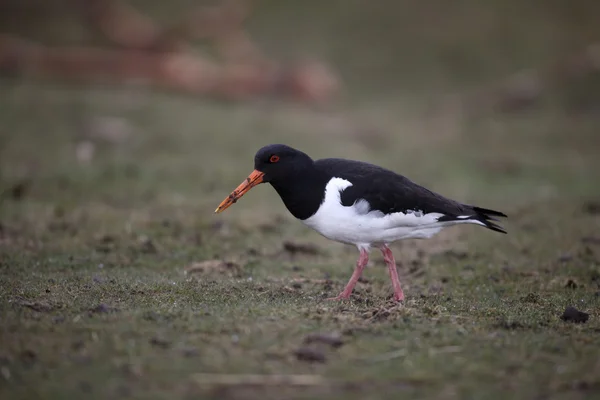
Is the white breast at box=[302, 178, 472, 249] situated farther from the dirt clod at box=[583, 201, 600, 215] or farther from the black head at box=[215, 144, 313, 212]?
the dirt clod at box=[583, 201, 600, 215]

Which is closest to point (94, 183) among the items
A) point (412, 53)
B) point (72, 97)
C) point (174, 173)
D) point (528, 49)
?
point (174, 173)

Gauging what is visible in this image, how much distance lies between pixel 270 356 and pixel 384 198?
2.40m

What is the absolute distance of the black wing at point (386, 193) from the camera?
7.54 m

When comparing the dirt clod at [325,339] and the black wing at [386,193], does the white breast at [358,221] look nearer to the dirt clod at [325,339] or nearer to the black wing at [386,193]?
the black wing at [386,193]

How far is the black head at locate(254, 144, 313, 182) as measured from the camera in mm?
7645

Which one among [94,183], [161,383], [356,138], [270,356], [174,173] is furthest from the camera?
[356,138]

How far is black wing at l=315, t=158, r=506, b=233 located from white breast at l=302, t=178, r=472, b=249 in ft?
0.17

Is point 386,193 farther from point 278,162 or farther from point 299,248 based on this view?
point 299,248

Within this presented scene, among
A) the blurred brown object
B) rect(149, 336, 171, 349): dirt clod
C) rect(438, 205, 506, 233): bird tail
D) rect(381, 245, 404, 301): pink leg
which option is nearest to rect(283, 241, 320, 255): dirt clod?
rect(381, 245, 404, 301): pink leg

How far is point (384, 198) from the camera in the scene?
7574 mm

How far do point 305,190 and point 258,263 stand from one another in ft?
7.62

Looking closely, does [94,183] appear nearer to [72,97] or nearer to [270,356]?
[72,97]

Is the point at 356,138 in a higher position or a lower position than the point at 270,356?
higher

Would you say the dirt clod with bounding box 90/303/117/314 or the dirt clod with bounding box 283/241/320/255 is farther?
the dirt clod with bounding box 283/241/320/255
